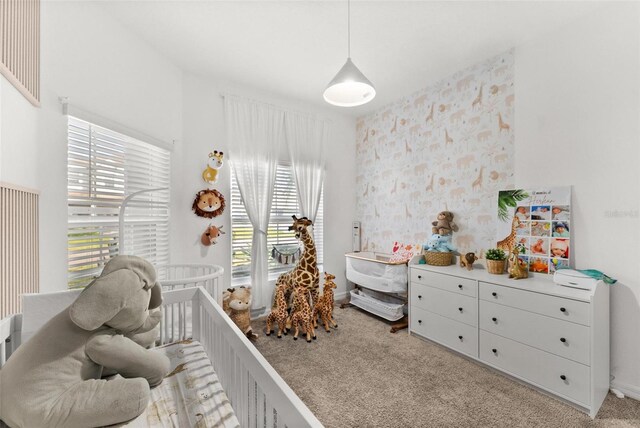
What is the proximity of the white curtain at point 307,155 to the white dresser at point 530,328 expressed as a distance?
1.60 m

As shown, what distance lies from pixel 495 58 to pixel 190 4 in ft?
8.17

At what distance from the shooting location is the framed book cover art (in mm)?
2025

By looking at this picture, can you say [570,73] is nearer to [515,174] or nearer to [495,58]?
[495,58]

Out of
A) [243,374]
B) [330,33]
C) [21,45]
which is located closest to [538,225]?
[330,33]

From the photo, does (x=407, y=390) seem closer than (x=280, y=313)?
Yes

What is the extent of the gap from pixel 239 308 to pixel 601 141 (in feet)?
9.74

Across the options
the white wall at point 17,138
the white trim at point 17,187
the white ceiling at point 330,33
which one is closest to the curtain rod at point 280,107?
the white ceiling at point 330,33

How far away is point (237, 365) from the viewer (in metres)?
1.08

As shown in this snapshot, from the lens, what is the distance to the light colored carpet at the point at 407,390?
1571mm

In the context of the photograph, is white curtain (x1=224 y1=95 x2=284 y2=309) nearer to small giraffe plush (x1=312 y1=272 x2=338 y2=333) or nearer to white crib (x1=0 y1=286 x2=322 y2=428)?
small giraffe plush (x1=312 y1=272 x2=338 y2=333)

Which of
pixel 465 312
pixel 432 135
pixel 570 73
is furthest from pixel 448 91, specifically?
pixel 465 312

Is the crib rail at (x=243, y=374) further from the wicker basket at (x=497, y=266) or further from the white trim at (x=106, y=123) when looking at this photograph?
the wicker basket at (x=497, y=266)

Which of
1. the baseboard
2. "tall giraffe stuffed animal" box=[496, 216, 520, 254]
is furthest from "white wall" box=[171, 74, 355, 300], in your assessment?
the baseboard

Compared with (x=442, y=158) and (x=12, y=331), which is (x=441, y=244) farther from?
(x=12, y=331)
